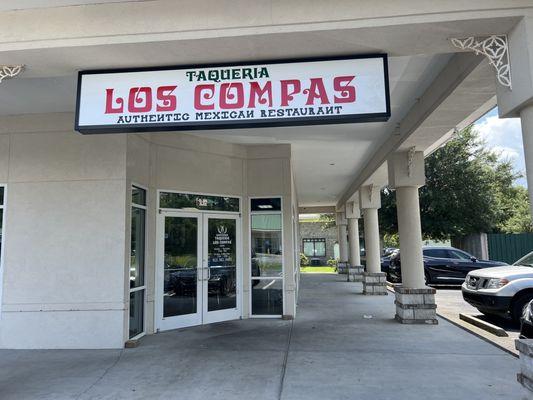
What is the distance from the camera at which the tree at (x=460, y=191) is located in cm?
2175

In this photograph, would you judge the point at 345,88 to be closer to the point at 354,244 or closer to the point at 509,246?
the point at 354,244

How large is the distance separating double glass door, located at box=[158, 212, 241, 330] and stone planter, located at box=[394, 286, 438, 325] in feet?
11.8

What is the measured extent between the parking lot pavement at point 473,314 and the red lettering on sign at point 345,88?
4769 mm

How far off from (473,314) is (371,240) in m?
5.37

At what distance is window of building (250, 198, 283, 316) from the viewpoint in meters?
9.65

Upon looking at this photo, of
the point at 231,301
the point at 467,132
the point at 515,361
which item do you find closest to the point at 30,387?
the point at 231,301

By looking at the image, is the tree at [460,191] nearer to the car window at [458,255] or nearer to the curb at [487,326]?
the car window at [458,255]

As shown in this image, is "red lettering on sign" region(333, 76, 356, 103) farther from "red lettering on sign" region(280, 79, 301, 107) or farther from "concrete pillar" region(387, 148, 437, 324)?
"concrete pillar" region(387, 148, 437, 324)

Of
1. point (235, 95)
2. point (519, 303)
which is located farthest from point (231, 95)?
point (519, 303)

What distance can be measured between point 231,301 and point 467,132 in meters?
19.0

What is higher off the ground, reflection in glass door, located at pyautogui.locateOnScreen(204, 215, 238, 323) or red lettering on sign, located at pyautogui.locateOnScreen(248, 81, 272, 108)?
red lettering on sign, located at pyautogui.locateOnScreen(248, 81, 272, 108)

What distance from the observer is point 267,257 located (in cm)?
980

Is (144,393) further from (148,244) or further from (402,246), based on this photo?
(402,246)

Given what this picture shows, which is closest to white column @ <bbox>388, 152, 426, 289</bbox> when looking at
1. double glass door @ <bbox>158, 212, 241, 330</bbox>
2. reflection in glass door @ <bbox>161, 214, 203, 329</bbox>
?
double glass door @ <bbox>158, 212, 241, 330</bbox>
